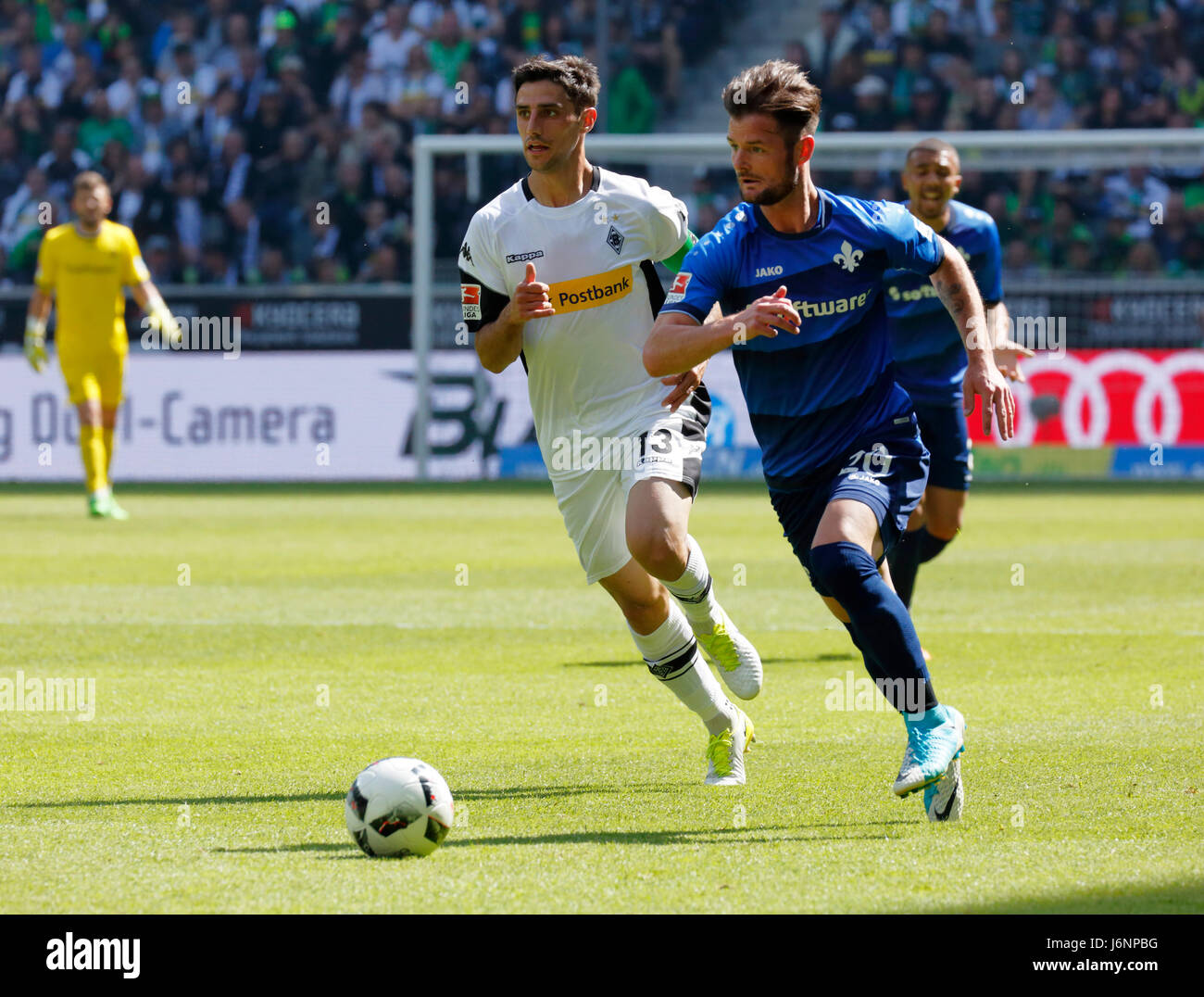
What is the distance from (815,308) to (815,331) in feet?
0.24

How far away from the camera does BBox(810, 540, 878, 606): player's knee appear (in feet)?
17.4

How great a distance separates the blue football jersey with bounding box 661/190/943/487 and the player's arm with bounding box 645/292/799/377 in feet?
0.43

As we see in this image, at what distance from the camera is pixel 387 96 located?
26750 millimetres

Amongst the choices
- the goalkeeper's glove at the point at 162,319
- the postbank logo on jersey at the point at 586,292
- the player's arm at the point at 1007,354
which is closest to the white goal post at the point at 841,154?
the goalkeeper's glove at the point at 162,319

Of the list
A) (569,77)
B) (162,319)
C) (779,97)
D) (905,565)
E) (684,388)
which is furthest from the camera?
(162,319)

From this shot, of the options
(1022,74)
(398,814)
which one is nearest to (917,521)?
(398,814)

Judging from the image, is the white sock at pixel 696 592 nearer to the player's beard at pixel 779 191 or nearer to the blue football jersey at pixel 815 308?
the blue football jersey at pixel 815 308

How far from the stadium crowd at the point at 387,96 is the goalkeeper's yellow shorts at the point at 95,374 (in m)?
7.35

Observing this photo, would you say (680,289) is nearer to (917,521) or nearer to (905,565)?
(905,565)

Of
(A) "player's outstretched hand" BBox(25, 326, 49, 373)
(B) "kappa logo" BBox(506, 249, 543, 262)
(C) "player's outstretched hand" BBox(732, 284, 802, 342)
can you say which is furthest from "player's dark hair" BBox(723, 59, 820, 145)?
(A) "player's outstretched hand" BBox(25, 326, 49, 373)

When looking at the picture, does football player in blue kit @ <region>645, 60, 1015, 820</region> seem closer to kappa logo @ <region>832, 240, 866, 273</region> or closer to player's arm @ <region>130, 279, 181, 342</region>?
kappa logo @ <region>832, 240, 866, 273</region>

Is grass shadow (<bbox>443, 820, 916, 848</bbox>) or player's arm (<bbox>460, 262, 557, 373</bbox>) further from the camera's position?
player's arm (<bbox>460, 262, 557, 373</bbox>)

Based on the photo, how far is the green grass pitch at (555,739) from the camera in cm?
452
